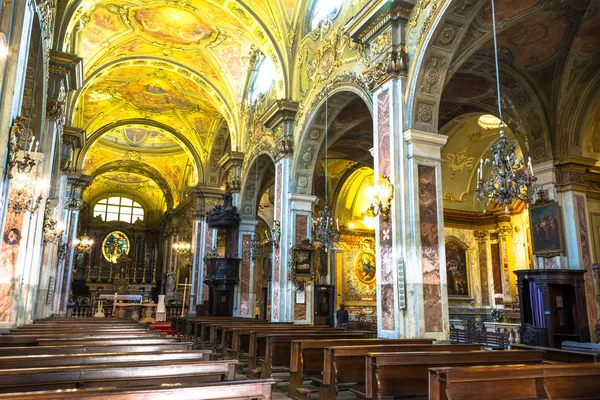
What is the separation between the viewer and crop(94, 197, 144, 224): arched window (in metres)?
35.9

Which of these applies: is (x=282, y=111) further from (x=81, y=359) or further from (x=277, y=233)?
(x=81, y=359)

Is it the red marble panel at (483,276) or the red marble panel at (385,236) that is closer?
the red marble panel at (385,236)

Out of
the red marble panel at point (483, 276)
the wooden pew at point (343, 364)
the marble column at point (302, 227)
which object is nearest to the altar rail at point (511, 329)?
the red marble panel at point (483, 276)

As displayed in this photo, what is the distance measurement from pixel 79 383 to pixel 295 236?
9479 mm

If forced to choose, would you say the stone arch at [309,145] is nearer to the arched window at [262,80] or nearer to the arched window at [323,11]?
the arched window at [323,11]

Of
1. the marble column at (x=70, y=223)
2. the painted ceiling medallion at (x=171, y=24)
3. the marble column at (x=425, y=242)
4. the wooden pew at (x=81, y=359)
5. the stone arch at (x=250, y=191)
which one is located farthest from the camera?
the marble column at (x=70, y=223)

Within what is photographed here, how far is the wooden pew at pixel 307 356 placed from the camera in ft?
20.2

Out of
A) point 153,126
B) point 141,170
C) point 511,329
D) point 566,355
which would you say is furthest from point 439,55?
point 141,170

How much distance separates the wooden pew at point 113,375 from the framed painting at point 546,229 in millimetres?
9271

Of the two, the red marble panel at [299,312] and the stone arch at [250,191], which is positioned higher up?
the stone arch at [250,191]

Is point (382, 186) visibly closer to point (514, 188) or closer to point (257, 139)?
point (514, 188)

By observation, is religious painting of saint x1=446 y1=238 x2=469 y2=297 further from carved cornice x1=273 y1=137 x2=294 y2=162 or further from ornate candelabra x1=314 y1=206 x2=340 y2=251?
carved cornice x1=273 y1=137 x2=294 y2=162

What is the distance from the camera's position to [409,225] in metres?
7.79

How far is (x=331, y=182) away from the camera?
20.7 meters
